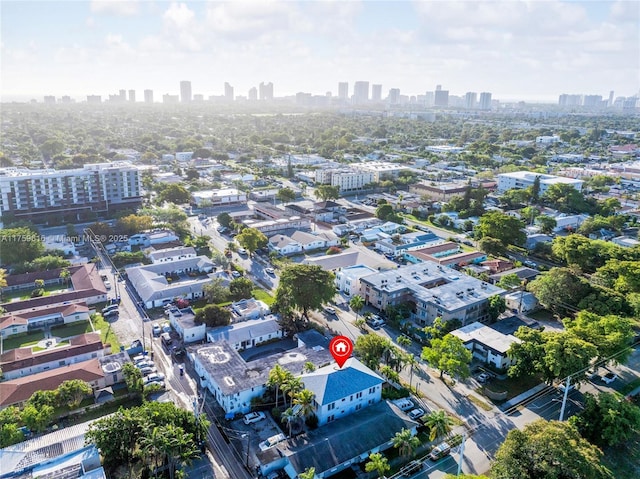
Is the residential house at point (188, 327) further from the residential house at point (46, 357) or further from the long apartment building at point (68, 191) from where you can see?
the long apartment building at point (68, 191)

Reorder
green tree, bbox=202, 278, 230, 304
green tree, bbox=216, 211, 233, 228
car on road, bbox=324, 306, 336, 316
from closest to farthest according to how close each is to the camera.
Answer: car on road, bbox=324, 306, 336, 316 → green tree, bbox=202, 278, 230, 304 → green tree, bbox=216, 211, 233, 228

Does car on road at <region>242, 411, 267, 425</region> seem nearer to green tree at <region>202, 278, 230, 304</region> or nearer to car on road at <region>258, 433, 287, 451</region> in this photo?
car on road at <region>258, 433, 287, 451</region>

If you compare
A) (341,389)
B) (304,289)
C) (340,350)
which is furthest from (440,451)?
(304,289)

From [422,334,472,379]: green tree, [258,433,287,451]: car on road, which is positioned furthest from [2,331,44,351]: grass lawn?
[422,334,472,379]: green tree

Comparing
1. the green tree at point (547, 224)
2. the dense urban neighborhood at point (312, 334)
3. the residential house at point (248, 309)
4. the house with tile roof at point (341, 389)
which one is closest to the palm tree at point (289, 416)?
the dense urban neighborhood at point (312, 334)

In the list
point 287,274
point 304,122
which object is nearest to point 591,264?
point 287,274
